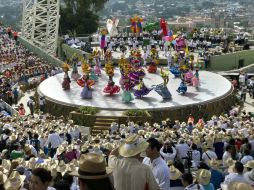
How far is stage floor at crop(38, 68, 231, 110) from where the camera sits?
18953 millimetres

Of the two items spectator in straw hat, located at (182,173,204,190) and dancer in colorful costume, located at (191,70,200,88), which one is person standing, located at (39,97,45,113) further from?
spectator in straw hat, located at (182,173,204,190)

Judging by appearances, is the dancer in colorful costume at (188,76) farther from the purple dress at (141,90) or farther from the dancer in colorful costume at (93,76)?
the dancer in colorful costume at (93,76)

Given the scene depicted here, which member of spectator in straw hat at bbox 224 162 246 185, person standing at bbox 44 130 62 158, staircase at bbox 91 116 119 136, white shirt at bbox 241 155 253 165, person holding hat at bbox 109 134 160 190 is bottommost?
staircase at bbox 91 116 119 136

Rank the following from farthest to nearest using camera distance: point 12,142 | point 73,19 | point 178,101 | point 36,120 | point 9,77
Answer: point 73,19 < point 9,77 < point 178,101 < point 36,120 < point 12,142

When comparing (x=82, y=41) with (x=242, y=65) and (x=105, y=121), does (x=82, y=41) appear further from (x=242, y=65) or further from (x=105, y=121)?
(x=105, y=121)

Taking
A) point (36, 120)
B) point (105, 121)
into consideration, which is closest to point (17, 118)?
point (36, 120)

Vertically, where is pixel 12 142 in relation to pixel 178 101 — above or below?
above

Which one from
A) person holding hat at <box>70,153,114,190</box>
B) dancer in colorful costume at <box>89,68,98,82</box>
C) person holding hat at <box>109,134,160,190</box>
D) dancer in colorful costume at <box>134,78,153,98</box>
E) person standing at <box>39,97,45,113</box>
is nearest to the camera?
person holding hat at <box>70,153,114,190</box>

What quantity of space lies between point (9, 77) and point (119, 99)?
7.38 m

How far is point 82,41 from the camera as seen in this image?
37.9 metres

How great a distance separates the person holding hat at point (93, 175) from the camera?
4.04 m

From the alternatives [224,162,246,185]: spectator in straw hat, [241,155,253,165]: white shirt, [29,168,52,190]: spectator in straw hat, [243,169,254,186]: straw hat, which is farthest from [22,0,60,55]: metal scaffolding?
[29,168,52,190]: spectator in straw hat

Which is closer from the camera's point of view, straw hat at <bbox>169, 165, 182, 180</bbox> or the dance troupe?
straw hat at <bbox>169, 165, 182, 180</bbox>

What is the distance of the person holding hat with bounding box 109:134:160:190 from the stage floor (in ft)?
43.2
